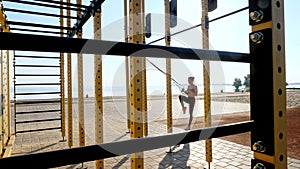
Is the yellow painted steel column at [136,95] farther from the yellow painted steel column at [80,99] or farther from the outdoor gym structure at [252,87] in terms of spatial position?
the yellow painted steel column at [80,99]

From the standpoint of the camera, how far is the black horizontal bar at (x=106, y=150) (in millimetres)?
471

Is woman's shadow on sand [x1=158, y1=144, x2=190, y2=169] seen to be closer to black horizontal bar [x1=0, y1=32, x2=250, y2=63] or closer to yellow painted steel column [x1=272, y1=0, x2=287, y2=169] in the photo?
yellow painted steel column [x1=272, y1=0, x2=287, y2=169]

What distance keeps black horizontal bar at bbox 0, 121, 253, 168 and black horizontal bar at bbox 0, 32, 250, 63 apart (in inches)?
9.3

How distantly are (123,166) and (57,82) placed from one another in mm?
2352

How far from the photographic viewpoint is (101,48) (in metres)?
0.57

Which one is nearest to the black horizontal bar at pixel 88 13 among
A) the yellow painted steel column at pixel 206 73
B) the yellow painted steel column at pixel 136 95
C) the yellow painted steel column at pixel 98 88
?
the yellow painted steel column at pixel 98 88

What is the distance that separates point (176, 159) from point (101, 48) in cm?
300

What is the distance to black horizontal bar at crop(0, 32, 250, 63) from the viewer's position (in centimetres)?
47

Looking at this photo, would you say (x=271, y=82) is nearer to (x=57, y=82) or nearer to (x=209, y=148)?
(x=209, y=148)

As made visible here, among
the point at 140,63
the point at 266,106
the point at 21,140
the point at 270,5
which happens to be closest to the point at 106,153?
the point at 266,106

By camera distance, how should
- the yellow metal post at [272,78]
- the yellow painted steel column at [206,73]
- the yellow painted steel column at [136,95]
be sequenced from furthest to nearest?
the yellow painted steel column at [206,73], the yellow painted steel column at [136,95], the yellow metal post at [272,78]

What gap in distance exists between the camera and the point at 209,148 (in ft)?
8.89

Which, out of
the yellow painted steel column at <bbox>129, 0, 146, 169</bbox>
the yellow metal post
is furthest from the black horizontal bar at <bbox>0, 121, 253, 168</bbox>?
the yellow painted steel column at <bbox>129, 0, 146, 169</bbox>

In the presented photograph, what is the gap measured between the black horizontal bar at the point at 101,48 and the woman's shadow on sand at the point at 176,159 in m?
2.55
